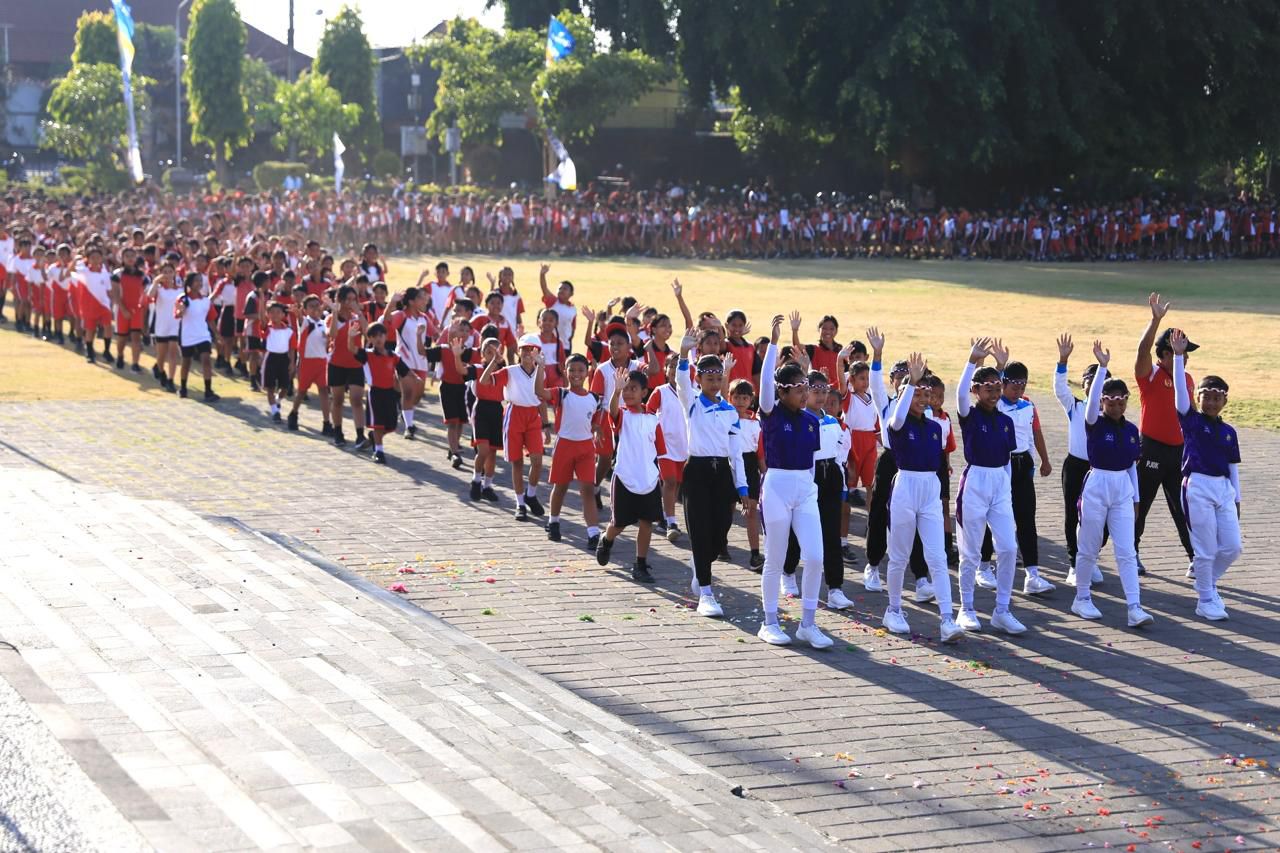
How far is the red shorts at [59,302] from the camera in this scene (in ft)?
78.3

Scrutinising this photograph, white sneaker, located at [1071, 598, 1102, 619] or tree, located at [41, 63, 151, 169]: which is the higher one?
tree, located at [41, 63, 151, 169]

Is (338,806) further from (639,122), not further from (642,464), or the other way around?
(639,122)

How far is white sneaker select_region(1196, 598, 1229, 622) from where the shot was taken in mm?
10211

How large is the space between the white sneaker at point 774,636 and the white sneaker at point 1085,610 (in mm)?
2051

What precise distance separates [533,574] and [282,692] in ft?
11.5

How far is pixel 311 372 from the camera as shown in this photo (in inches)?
671

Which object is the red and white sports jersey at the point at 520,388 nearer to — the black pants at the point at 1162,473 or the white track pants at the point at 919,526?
the white track pants at the point at 919,526

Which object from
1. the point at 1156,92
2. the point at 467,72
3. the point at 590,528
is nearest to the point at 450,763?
the point at 590,528

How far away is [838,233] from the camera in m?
42.6

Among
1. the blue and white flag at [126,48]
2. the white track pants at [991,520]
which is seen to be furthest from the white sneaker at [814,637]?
the blue and white flag at [126,48]

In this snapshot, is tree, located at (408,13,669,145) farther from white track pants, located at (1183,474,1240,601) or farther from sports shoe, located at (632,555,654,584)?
white track pants, located at (1183,474,1240,601)

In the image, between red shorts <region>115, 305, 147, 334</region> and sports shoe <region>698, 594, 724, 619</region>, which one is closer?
sports shoe <region>698, 594, 724, 619</region>

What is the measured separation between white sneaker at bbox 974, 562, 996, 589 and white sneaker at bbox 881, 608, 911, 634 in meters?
1.45

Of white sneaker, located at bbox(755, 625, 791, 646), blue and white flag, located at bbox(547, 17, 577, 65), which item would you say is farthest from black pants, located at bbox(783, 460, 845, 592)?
blue and white flag, located at bbox(547, 17, 577, 65)
